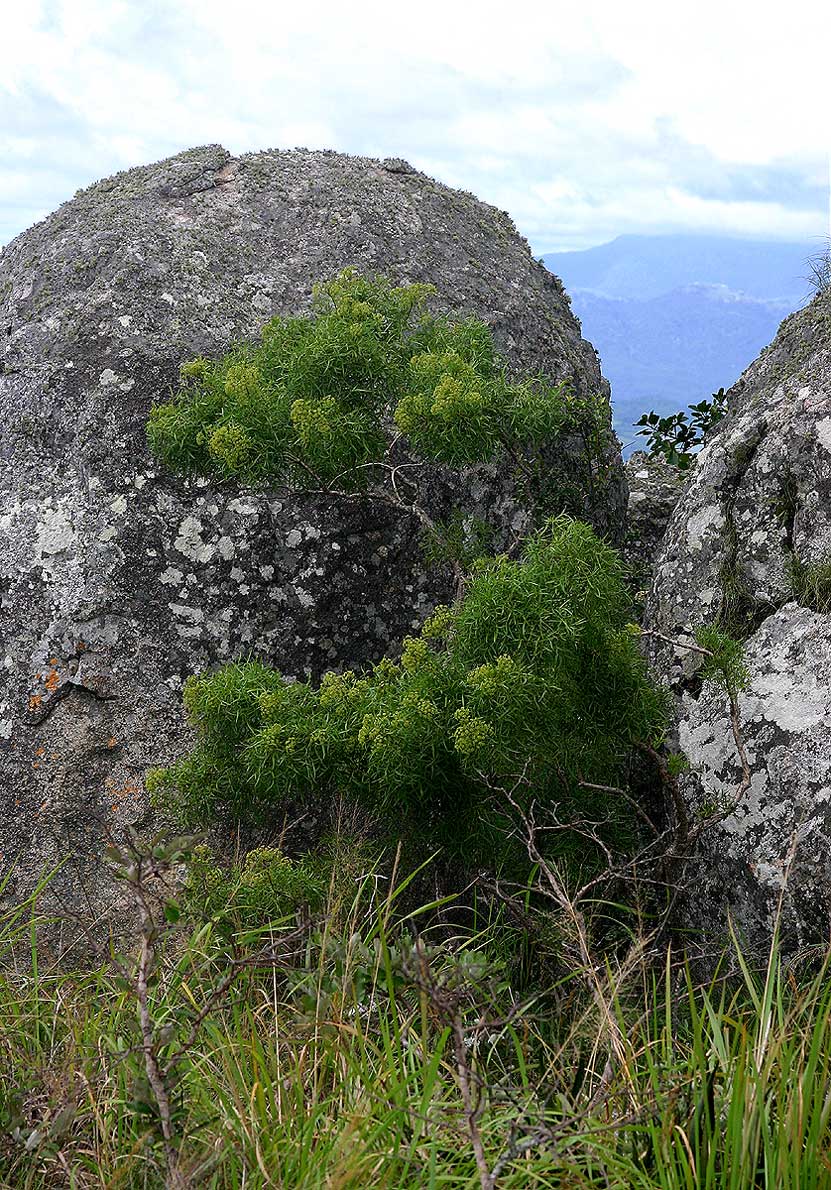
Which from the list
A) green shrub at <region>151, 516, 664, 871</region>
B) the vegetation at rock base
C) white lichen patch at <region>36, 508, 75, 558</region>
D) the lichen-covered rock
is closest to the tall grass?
the vegetation at rock base

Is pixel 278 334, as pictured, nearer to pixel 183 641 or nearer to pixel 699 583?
pixel 183 641

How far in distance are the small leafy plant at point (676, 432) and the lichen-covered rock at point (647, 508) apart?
0.46 ft

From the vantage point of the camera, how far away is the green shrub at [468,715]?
14.6 feet

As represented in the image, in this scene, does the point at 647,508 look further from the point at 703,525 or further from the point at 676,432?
the point at 703,525

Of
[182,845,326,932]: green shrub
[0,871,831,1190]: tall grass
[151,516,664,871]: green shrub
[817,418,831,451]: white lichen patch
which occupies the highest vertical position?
[817,418,831,451]: white lichen patch

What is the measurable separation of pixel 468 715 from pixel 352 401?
1886 millimetres

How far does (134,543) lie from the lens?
597cm

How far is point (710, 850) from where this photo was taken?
4992 mm

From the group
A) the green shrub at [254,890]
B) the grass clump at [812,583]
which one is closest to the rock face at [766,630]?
the grass clump at [812,583]

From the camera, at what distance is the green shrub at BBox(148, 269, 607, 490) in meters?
5.13

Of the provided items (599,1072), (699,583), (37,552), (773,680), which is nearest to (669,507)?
(699,583)

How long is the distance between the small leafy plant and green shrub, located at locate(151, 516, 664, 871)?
4.63 m

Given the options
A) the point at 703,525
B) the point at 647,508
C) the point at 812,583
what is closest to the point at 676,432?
the point at 647,508

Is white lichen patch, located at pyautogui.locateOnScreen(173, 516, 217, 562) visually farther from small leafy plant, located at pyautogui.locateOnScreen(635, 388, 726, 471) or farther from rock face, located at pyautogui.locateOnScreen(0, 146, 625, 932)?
small leafy plant, located at pyautogui.locateOnScreen(635, 388, 726, 471)
